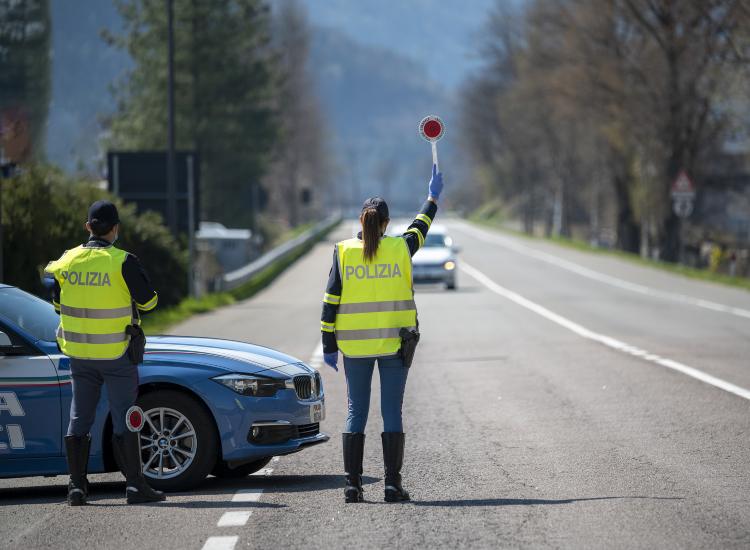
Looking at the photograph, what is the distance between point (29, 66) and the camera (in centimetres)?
6097

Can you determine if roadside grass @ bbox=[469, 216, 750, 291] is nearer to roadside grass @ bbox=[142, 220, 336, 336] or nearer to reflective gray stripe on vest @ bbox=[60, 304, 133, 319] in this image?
roadside grass @ bbox=[142, 220, 336, 336]

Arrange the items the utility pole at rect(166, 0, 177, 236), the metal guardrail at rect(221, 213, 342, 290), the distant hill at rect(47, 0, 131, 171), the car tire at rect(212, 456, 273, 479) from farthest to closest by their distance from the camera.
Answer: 1. the distant hill at rect(47, 0, 131, 171)
2. the metal guardrail at rect(221, 213, 342, 290)
3. the utility pole at rect(166, 0, 177, 236)
4. the car tire at rect(212, 456, 273, 479)

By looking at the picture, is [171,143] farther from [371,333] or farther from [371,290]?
[371,333]

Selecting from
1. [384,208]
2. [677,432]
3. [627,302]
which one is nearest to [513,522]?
[384,208]

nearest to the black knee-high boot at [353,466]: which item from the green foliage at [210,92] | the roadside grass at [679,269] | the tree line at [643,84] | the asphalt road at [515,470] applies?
the asphalt road at [515,470]

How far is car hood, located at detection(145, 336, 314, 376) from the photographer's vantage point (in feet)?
31.6

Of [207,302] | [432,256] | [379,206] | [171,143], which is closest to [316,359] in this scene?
[379,206]

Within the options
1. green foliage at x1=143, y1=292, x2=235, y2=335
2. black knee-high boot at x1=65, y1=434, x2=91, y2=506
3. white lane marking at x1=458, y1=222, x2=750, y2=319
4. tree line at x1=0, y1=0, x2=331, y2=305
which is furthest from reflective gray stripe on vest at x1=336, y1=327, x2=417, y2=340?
tree line at x1=0, y1=0, x2=331, y2=305

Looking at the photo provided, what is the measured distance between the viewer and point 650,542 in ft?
24.4

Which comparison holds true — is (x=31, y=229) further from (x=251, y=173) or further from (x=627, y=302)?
(x=251, y=173)

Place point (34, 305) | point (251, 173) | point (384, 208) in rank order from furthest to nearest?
point (251, 173) < point (34, 305) < point (384, 208)

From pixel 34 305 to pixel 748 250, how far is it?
5446cm

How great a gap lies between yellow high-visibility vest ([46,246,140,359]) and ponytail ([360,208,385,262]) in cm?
152

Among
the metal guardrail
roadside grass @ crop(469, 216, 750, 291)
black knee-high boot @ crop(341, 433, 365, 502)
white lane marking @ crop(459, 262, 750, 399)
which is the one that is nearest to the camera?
black knee-high boot @ crop(341, 433, 365, 502)
